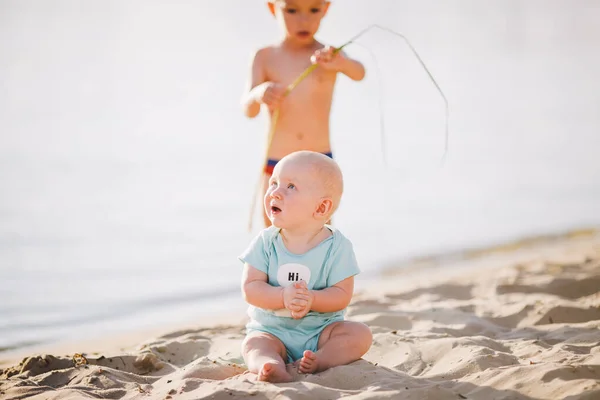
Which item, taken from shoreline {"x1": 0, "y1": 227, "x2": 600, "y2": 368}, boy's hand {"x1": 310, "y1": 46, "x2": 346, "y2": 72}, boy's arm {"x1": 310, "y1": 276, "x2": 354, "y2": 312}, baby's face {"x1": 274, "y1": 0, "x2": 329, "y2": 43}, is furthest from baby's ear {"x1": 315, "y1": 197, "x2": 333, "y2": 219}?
shoreline {"x1": 0, "y1": 227, "x2": 600, "y2": 368}

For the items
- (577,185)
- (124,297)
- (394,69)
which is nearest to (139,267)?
(124,297)

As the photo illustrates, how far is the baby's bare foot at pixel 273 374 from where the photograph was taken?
2699mm

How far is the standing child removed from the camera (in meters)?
3.95

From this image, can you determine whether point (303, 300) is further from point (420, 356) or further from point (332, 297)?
point (420, 356)

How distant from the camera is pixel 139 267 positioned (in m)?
5.88

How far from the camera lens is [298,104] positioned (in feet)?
13.1

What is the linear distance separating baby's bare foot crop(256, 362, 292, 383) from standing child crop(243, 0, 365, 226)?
1.39 meters

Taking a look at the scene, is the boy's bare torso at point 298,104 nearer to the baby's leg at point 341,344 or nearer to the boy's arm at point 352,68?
the boy's arm at point 352,68

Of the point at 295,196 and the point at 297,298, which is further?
the point at 295,196

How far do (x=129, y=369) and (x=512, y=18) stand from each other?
712 inches

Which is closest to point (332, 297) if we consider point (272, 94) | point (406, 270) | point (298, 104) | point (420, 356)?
point (420, 356)

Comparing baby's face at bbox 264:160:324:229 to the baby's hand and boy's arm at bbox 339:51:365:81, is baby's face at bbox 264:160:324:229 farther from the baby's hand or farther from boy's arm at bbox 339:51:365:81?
boy's arm at bbox 339:51:365:81

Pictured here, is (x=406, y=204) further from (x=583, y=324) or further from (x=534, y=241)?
(x=583, y=324)

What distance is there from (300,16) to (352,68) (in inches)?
15.6
